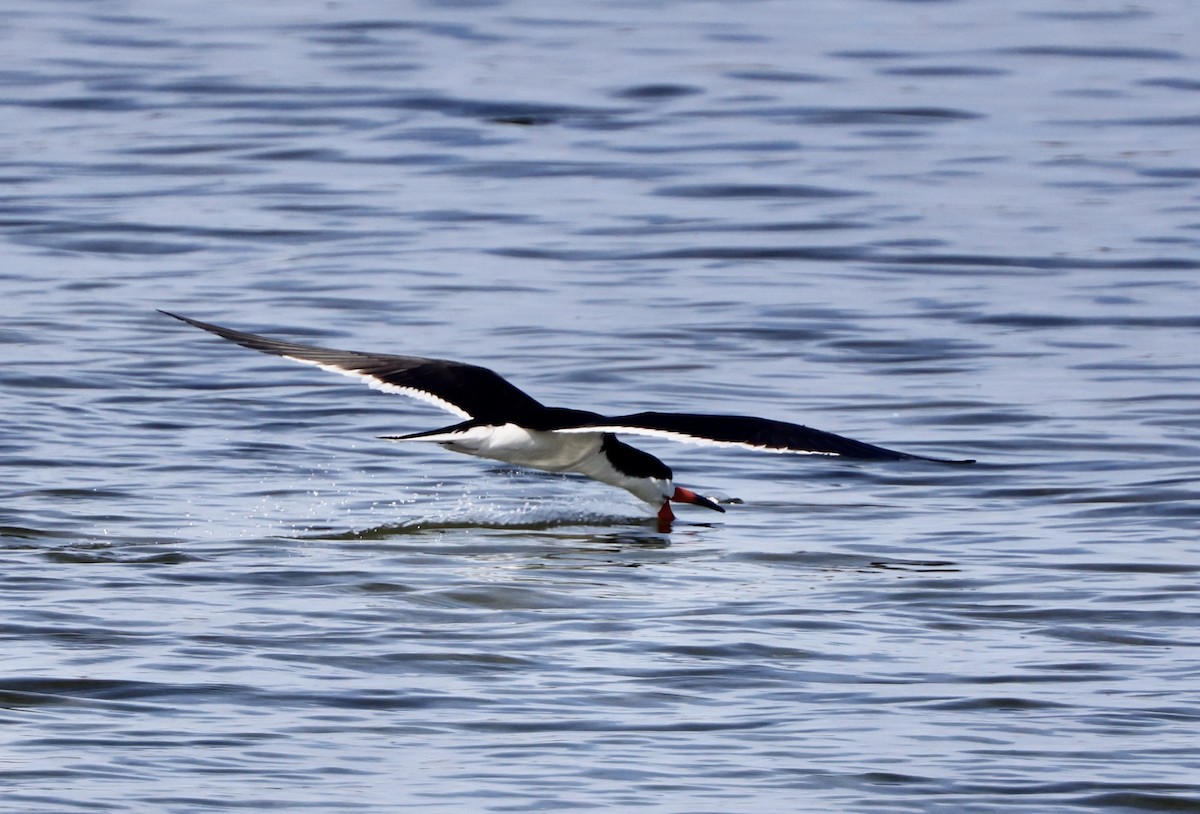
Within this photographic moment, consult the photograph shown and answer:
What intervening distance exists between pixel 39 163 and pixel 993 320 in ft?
28.4

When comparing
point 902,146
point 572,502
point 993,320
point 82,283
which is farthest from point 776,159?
point 572,502

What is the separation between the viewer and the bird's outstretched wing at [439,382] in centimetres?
1029

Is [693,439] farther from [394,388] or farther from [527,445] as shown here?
[394,388]

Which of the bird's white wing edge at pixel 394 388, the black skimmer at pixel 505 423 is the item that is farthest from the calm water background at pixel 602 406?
the bird's white wing edge at pixel 394 388

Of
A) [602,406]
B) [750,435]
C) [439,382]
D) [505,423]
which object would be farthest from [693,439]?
[602,406]

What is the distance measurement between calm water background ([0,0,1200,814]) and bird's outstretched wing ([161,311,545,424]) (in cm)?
52

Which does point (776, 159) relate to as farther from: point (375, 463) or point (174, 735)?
point (174, 735)

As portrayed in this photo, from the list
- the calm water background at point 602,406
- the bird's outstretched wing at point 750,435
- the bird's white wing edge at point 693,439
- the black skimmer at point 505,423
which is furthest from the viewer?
the black skimmer at point 505,423

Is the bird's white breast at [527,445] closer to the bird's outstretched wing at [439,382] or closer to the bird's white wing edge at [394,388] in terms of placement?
the bird's outstretched wing at [439,382]

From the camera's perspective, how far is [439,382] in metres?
10.4

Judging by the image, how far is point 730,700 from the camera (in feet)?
23.9

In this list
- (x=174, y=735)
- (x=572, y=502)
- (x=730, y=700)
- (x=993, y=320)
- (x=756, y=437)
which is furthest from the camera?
(x=993, y=320)

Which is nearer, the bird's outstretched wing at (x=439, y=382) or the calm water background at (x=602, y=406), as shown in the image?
the calm water background at (x=602, y=406)

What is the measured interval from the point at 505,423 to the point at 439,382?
1.41 feet
